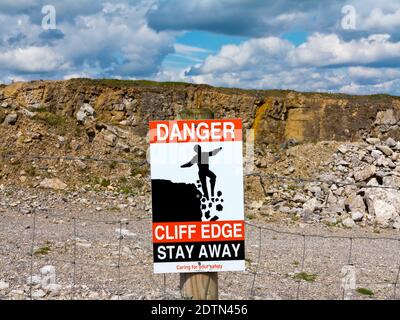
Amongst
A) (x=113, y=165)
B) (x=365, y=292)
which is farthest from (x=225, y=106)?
(x=365, y=292)

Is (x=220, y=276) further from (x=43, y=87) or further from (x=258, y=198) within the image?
(x=43, y=87)

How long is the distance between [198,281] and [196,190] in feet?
2.18

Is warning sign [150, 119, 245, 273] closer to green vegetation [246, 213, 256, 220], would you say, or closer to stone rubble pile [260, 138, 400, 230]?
stone rubble pile [260, 138, 400, 230]

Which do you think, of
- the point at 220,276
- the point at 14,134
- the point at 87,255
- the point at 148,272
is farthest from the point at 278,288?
the point at 14,134

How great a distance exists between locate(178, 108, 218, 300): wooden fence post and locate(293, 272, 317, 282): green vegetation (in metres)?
5.16

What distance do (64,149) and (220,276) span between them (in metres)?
10.5

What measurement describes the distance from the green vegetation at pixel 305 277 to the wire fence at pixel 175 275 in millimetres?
13

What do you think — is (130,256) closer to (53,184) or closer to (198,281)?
(198,281)

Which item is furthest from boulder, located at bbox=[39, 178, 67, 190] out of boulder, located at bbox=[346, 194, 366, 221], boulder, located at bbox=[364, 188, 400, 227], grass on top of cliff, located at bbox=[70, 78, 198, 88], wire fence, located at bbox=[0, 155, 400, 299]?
boulder, located at bbox=[364, 188, 400, 227]

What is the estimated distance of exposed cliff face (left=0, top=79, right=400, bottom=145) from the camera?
70.3ft

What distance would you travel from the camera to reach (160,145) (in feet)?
11.5

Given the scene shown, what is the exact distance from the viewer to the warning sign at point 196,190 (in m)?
3.49

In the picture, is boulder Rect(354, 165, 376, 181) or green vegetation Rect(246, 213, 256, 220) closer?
green vegetation Rect(246, 213, 256, 220)

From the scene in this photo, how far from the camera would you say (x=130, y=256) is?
9320 millimetres
